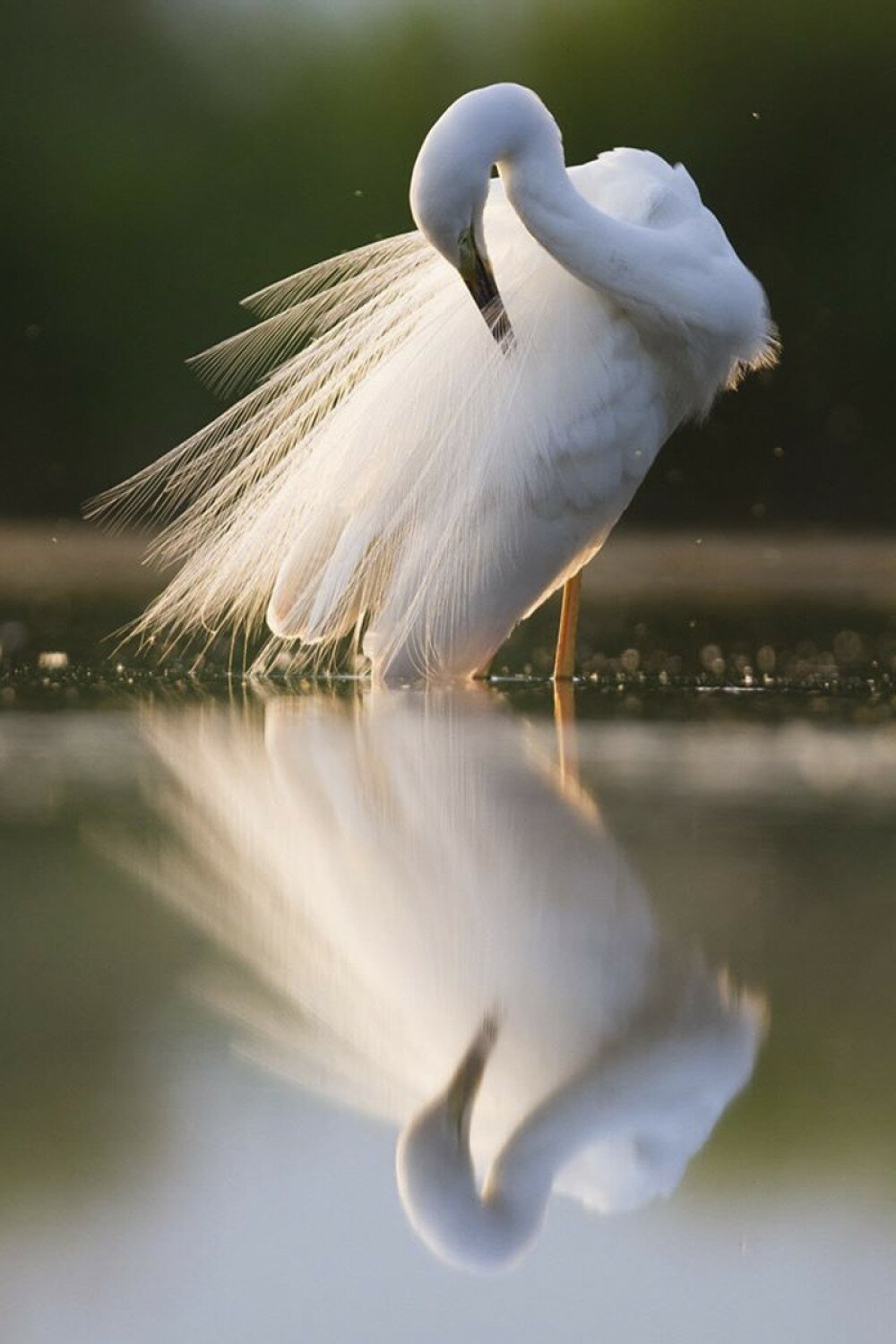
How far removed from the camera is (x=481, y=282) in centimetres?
394

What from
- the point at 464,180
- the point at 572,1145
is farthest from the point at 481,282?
the point at 572,1145

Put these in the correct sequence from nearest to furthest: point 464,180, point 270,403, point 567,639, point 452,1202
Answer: point 452,1202 → point 464,180 → point 567,639 → point 270,403

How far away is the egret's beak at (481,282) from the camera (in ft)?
12.7

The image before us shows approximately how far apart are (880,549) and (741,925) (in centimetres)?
626

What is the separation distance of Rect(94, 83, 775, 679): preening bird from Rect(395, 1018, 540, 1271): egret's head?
8.78 feet

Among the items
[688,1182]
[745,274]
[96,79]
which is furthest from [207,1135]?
[96,79]

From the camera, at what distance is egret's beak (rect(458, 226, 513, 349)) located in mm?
3879

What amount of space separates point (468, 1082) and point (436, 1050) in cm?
8

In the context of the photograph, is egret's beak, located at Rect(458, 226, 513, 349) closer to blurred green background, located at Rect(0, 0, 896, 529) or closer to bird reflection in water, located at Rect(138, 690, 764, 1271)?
bird reflection in water, located at Rect(138, 690, 764, 1271)

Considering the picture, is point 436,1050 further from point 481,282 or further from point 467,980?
point 481,282

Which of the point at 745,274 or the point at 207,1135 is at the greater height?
the point at 745,274

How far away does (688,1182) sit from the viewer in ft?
4.47

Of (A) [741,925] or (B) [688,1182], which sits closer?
(B) [688,1182]

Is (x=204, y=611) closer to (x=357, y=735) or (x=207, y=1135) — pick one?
(x=357, y=735)
